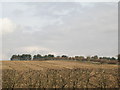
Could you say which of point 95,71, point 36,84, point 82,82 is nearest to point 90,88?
point 82,82

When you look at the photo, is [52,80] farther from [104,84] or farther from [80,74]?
[104,84]

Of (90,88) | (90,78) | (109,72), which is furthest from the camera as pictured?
(109,72)

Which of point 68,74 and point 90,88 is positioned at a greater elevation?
point 68,74

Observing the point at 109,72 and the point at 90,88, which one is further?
the point at 109,72

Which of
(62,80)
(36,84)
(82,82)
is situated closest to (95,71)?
(82,82)

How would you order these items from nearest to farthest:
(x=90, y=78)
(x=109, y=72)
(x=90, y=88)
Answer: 1. (x=90, y=88)
2. (x=90, y=78)
3. (x=109, y=72)

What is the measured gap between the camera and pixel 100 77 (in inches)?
563

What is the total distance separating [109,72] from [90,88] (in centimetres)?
333

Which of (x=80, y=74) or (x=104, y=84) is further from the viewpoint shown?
(x=80, y=74)

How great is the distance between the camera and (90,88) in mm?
13133

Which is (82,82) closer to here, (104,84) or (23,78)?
(104,84)

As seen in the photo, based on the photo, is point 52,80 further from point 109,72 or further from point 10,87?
point 109,72

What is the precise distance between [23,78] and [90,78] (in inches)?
236

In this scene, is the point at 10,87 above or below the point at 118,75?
below
